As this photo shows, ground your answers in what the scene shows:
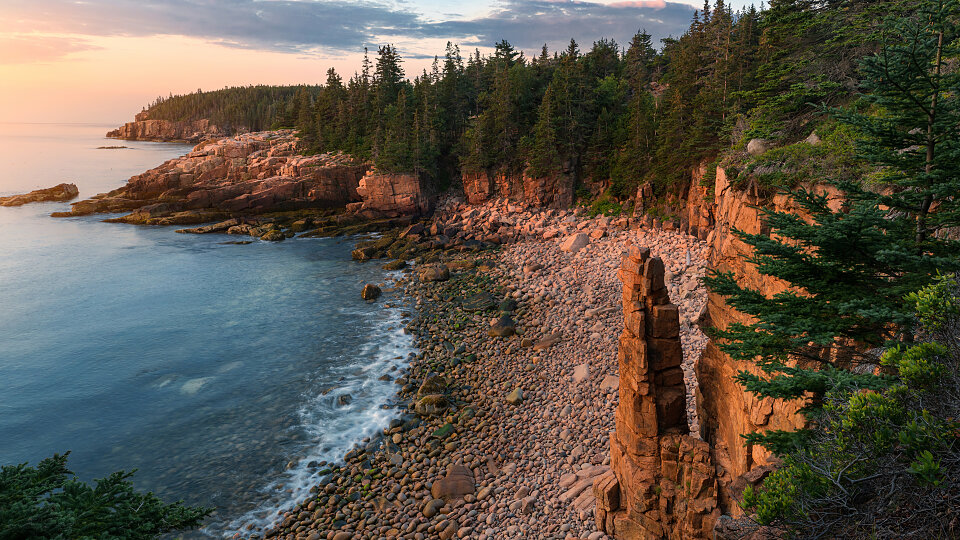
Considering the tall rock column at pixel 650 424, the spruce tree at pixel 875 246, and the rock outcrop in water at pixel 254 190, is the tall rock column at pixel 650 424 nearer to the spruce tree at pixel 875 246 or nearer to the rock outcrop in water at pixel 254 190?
the spruce tree at pixel 875 246

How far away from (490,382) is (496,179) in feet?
126

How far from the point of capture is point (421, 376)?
81.5 feet

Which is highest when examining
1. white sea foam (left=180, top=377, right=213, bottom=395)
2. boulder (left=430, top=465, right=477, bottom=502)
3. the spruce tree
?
the spruce tree

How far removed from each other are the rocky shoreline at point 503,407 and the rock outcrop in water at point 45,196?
73.4 metres

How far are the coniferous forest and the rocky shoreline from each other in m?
9.85

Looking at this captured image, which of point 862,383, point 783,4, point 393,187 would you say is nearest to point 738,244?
point 862,383

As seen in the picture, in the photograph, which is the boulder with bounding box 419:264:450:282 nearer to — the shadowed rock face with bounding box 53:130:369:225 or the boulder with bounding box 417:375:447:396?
the boulder with bounding box 417:375:447:396

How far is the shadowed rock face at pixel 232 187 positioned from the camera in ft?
203

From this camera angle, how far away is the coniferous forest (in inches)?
812

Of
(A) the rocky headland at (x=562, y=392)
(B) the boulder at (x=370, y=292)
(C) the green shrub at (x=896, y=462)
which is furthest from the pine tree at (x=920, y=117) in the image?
(B) the boulder at (x=370, y=292)

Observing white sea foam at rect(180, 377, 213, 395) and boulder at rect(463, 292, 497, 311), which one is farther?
boulder at rect(463, 292, 497, 311)

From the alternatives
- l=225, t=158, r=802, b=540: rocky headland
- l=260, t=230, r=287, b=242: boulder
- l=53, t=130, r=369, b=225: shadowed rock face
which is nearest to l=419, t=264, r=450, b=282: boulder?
l=225, t=158, r=802, b=540: rocky headland

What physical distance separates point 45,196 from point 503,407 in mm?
91315

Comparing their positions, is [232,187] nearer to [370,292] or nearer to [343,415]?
[370,292]
